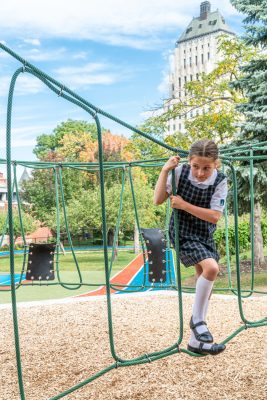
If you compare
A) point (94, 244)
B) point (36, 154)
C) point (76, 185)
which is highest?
point (36, 154)

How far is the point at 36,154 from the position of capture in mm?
35344

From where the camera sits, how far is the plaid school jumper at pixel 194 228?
284 centimetres

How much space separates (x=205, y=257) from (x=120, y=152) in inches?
924

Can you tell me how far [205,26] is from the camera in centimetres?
7500

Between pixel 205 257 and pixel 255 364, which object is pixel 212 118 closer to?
pixel 255 364

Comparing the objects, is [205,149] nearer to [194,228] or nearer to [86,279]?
[194,228]

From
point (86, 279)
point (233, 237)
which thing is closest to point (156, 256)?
point (233, 237)

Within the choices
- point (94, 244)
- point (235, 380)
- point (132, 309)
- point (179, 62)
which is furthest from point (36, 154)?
point (235, 380)

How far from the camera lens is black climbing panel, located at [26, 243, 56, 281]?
6230 millimetres

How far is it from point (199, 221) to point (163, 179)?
319 mm

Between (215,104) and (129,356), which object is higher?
(215,104)

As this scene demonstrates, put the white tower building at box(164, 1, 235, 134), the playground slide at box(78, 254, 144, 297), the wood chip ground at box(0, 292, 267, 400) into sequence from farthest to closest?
the white tower building at box(164, 1, 235, 134) < the playground slide at box(78, 254, 144, 297) < the wood chip ground at box(0, 292, 267, 400)

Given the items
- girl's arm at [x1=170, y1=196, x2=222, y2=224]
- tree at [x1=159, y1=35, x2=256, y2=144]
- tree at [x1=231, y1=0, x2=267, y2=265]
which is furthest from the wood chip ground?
tree at [x1=159, y1=35, x2=256, y2=144]

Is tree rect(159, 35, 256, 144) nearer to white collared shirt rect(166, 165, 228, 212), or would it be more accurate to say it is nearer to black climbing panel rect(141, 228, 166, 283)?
black climbing panel rect(141, 228, 166, 283)
